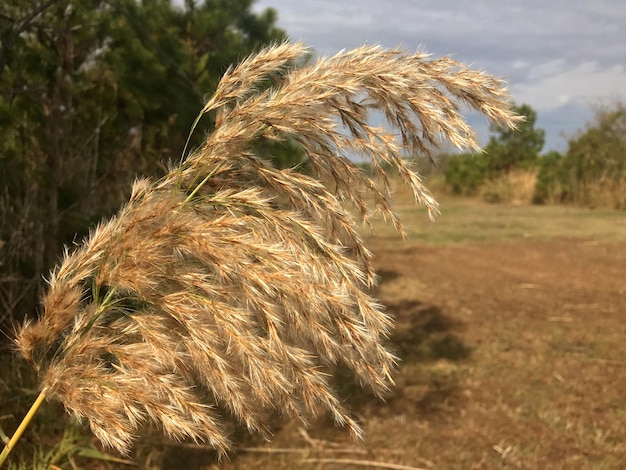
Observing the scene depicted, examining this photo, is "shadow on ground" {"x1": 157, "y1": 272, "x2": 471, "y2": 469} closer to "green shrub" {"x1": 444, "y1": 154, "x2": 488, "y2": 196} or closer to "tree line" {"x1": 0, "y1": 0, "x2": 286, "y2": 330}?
"tree line" {"x1": 0, "y1": 0, "x2": 286, "y2": 330}

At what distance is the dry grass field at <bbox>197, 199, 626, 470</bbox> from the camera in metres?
3.05

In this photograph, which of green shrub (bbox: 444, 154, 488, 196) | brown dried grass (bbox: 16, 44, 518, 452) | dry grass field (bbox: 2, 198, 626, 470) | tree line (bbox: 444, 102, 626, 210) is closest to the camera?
brown dried grass (bbox: 16, 44, 518, 452)

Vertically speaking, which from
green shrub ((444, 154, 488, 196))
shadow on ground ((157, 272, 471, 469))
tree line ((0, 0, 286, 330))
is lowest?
green shrub ((444, 154, 488, 196))

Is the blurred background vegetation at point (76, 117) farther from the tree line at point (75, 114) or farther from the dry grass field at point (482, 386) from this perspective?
the dry grass field at point (482, 386)

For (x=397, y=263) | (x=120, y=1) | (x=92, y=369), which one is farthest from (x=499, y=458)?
(x=397, y=263)

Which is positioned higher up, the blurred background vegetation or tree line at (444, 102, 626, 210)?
the blurred background vegetation

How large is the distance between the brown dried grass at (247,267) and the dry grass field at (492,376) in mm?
1907

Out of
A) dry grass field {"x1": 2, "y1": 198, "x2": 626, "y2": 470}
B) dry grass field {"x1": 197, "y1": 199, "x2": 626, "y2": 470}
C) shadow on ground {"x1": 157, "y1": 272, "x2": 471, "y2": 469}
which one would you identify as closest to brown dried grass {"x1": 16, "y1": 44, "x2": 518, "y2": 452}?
dry grass field {"x1": 2, "y1": 198, "x2": 626, "y2": 470}

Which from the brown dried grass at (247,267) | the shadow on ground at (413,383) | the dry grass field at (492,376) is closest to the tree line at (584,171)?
the dry grass field at (492,376)

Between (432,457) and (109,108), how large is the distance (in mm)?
2710

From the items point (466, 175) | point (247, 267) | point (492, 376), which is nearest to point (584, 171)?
point (466, 175)

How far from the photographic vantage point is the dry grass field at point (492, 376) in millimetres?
3055

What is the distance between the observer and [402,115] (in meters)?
1.35

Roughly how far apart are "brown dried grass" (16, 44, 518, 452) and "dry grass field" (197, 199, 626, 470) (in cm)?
191
